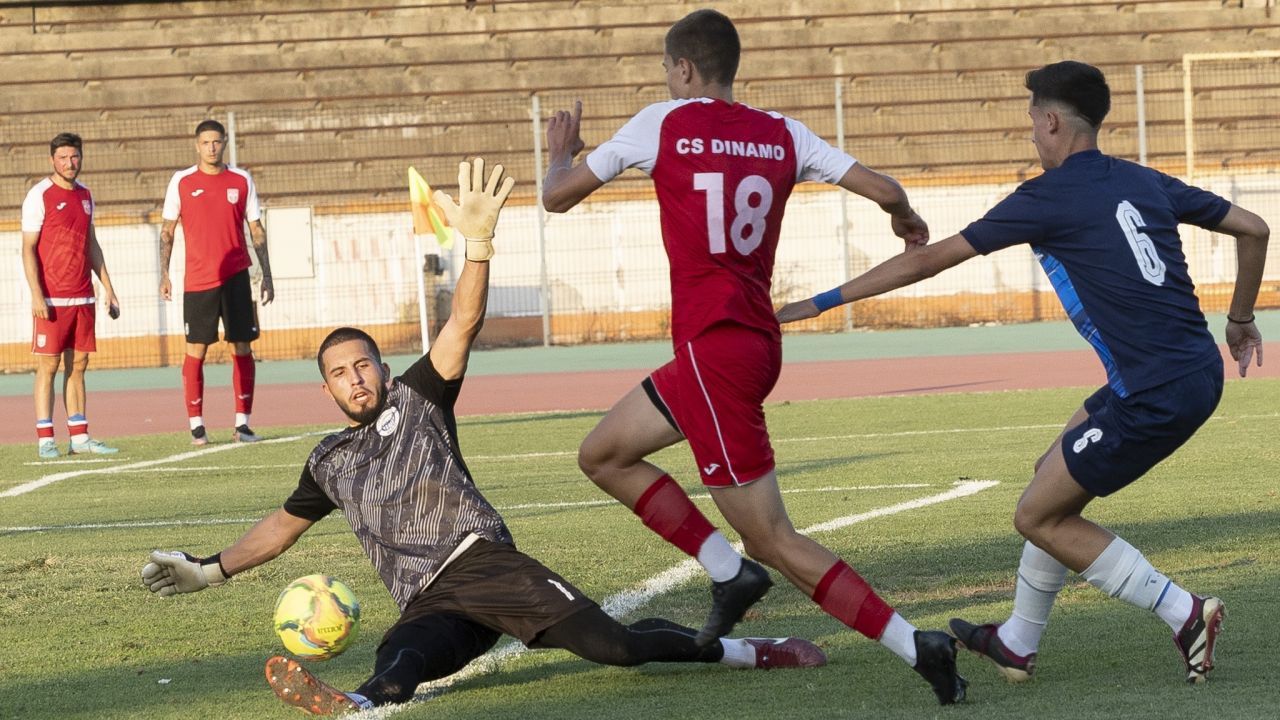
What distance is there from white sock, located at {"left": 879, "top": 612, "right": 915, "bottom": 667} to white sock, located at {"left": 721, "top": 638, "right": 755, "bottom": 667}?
22.3 inches

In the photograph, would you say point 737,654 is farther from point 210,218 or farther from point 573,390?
point 573,390

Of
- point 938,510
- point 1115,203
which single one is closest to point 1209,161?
point 938,510

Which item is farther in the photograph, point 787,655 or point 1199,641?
point 787,655

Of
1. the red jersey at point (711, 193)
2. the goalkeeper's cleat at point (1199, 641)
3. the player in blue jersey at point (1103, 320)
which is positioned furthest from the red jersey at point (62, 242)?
the goalkeeper's cleat at point (1199, 641)

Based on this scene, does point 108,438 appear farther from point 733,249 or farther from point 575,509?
point 733,249

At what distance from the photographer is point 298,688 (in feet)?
13.7

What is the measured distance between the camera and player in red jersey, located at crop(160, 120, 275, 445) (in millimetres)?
12414

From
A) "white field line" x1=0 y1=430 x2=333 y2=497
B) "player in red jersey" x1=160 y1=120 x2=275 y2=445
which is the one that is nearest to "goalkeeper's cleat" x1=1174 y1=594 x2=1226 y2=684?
"white field line" x1=0 y1=430 x2=333 y2=497

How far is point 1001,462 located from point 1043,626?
16.7 feet

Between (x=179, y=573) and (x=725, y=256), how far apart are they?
2.00m

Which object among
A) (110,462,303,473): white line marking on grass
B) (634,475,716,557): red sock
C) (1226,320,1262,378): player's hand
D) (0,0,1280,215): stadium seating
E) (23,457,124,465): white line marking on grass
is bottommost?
(23,457,124,465): white line marking on grass

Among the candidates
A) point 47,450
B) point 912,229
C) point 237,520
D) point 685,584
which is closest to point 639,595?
point 685,584

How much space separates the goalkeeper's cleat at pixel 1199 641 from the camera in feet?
13.9

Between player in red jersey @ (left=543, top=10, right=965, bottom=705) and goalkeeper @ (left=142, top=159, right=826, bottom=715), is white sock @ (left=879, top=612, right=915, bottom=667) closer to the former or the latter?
player in red jersey @ (left=543, top=10, right=965, bottom=705)
